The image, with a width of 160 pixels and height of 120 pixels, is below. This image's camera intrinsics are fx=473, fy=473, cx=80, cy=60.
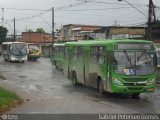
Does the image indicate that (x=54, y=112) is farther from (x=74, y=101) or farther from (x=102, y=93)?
(x=102, y=93)

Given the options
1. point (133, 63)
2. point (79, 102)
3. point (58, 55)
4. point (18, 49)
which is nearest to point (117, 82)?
point (133, 63)

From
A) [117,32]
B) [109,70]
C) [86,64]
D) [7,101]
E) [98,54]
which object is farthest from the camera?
[117,32]

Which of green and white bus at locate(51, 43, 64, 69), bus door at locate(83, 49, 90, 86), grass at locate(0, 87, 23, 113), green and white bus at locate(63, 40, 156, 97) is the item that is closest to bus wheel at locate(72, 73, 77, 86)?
bus door at locate(83, 49, 90, 86)

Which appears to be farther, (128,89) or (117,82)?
(117,82)

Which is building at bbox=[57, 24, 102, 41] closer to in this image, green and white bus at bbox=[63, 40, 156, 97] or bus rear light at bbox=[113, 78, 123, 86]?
green and white bus at bbox=[63, 40, 156, 97]

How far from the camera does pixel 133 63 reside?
20469mm

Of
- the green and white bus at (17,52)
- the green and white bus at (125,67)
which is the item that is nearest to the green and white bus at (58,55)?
the green and white bus at (17,52)

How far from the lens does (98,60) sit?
74.9ft

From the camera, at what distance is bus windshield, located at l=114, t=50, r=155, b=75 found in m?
20.3

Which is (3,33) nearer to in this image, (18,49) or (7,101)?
(18,49)

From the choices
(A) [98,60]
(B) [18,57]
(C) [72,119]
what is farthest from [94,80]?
(B) [18,57]

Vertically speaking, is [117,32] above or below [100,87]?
above

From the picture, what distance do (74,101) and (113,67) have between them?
8.03 feet

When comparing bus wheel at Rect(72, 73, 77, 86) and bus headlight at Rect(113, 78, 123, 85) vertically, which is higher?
bus headlight at Rect(113, 78, 123, 85)
